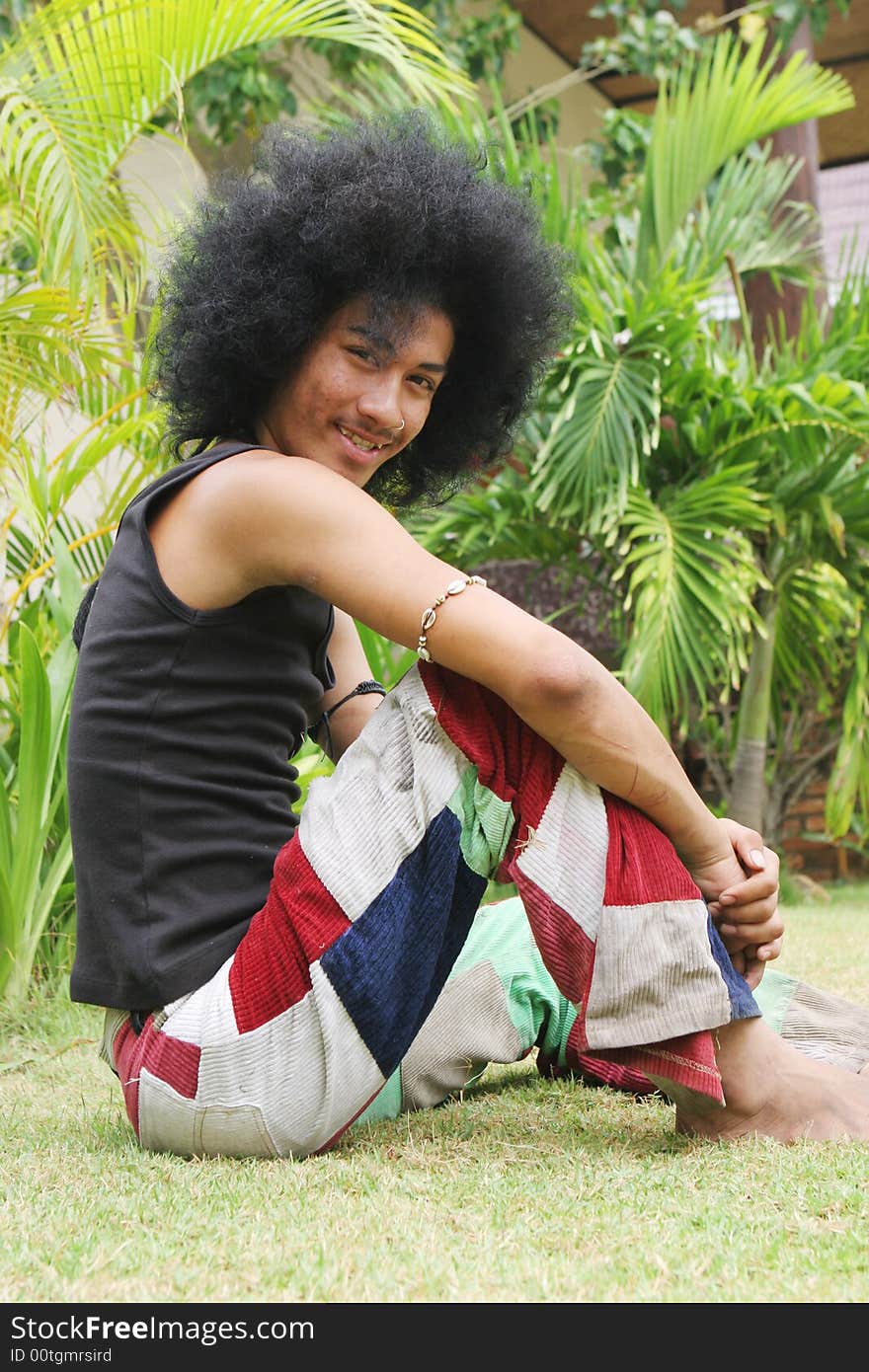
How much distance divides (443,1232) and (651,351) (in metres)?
3.66

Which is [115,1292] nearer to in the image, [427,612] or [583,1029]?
[583,1029]

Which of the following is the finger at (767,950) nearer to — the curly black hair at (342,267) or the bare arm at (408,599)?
the bare arm at (408,599)

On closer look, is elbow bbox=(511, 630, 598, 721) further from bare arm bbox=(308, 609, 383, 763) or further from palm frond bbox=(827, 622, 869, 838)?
palm frond bbox=(827, 622, 869, 838)

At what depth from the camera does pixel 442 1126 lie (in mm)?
1918

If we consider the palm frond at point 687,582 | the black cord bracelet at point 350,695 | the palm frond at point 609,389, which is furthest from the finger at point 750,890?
the palm frond at point 609,389

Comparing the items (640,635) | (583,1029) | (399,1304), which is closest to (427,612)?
(583,1029)

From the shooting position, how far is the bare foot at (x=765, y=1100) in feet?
5.54

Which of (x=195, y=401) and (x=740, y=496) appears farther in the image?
(x=740, y=496)

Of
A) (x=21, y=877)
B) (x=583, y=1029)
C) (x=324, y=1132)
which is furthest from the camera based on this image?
(x=21, y=877)

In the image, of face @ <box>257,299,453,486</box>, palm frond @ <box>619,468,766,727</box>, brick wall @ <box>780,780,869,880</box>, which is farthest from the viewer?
brick wall @ <box>780,780,869,880</box>

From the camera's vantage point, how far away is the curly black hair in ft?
6.46

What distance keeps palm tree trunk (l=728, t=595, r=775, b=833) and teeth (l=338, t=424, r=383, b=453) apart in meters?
3.24

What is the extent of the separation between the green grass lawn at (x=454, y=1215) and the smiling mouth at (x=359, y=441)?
3.09ft

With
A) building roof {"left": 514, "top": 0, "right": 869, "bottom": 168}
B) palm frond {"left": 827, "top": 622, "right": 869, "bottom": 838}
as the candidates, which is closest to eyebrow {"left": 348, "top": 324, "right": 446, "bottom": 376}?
palm frond {"left": 827, "top": 622, "right": 869, "bottom": 838}
